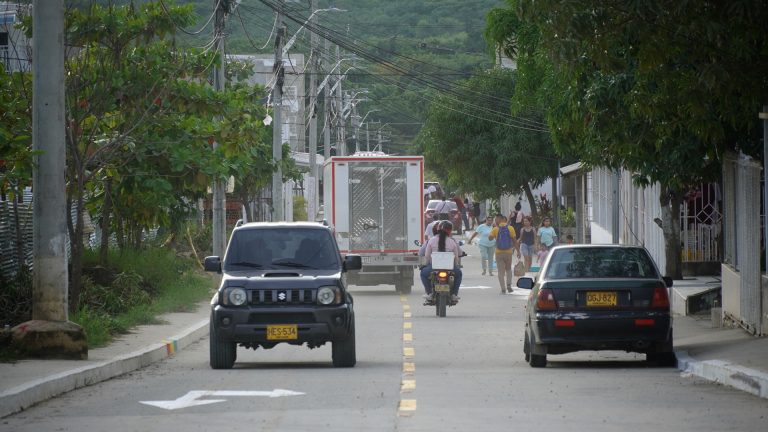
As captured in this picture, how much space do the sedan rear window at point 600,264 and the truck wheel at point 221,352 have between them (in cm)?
398

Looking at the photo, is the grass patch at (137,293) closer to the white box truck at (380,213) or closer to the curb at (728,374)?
the white box truck at (380,213)

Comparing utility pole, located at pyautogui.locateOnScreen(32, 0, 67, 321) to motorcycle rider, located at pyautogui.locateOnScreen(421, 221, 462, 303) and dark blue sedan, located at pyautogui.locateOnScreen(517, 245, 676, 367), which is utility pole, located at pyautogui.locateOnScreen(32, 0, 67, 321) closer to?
dark blue sedan, located at pyautogui.locateOnScreen(517, 245, 676, 367)

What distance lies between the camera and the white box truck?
109ft

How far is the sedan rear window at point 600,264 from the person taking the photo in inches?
631

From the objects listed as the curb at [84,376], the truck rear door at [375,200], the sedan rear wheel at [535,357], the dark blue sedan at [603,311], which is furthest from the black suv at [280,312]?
the truck rear door at [375,200]

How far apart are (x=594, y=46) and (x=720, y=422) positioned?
5.19 meters

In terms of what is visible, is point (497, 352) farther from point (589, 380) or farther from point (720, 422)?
point (720, 422)

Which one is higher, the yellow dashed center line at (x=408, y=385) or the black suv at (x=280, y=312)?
the black suv at (x=280, y=312)

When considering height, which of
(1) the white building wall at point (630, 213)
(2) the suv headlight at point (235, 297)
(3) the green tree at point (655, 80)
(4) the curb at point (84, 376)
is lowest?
(4) the curb at point (84, 376)

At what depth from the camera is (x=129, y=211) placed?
960 inches

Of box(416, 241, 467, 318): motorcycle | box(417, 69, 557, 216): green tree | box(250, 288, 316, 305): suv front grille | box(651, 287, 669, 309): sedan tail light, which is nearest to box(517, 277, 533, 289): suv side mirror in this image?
box(651, 287, 669, 309): sedan tail light

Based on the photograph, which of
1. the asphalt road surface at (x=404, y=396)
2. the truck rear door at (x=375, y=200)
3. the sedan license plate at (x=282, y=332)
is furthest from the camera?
the truck rear door at (x=375, y=200)

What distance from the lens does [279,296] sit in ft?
51.5

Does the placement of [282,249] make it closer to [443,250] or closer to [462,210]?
[443,250]
